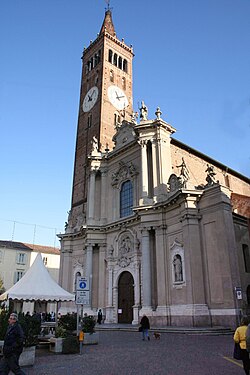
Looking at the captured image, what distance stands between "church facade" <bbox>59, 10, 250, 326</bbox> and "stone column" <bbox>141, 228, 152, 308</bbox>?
7 cm

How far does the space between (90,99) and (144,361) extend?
3540 cm

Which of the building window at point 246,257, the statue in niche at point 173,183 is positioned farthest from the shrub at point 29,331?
the building window at point 246,257

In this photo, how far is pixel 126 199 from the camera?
91.2 feet

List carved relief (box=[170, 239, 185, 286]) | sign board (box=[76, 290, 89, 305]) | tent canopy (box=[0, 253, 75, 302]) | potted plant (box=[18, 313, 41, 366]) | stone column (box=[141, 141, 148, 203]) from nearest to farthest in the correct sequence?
potted plant (box=[18, 313, 41, 366]) < sign board (box=[76, 290, 89, 305]) < tent canopy (box=[0, 253, 75, 302]) < carved relief (box=[170, 239, 185, 286]) < stone column (box=[141, 141, 148, 203])

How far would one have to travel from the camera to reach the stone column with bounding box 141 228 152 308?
2161 cm

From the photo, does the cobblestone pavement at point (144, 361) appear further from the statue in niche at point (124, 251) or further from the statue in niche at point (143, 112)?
the statue in niche at point (143, 112)

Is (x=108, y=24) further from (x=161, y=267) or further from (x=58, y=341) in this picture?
(x=58, y=341)

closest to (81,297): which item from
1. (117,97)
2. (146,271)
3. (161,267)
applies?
(161,267)

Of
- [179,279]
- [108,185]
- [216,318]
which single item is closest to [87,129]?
[108,185]

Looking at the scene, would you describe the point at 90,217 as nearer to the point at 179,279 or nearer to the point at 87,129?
the point at 179,279

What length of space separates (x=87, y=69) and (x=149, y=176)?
83.5 feet

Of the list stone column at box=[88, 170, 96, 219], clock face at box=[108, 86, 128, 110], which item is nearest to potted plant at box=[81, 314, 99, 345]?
stone column at box=[88, 170, 96, 219]

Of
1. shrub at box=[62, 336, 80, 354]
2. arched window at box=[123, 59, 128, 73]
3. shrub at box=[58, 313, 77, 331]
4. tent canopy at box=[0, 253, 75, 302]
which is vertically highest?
arched window at box=[123, 59, 128, 73]

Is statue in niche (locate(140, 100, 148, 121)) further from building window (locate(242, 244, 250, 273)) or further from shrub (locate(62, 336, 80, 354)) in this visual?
shrub (locate(62, 336, 80, 354))
